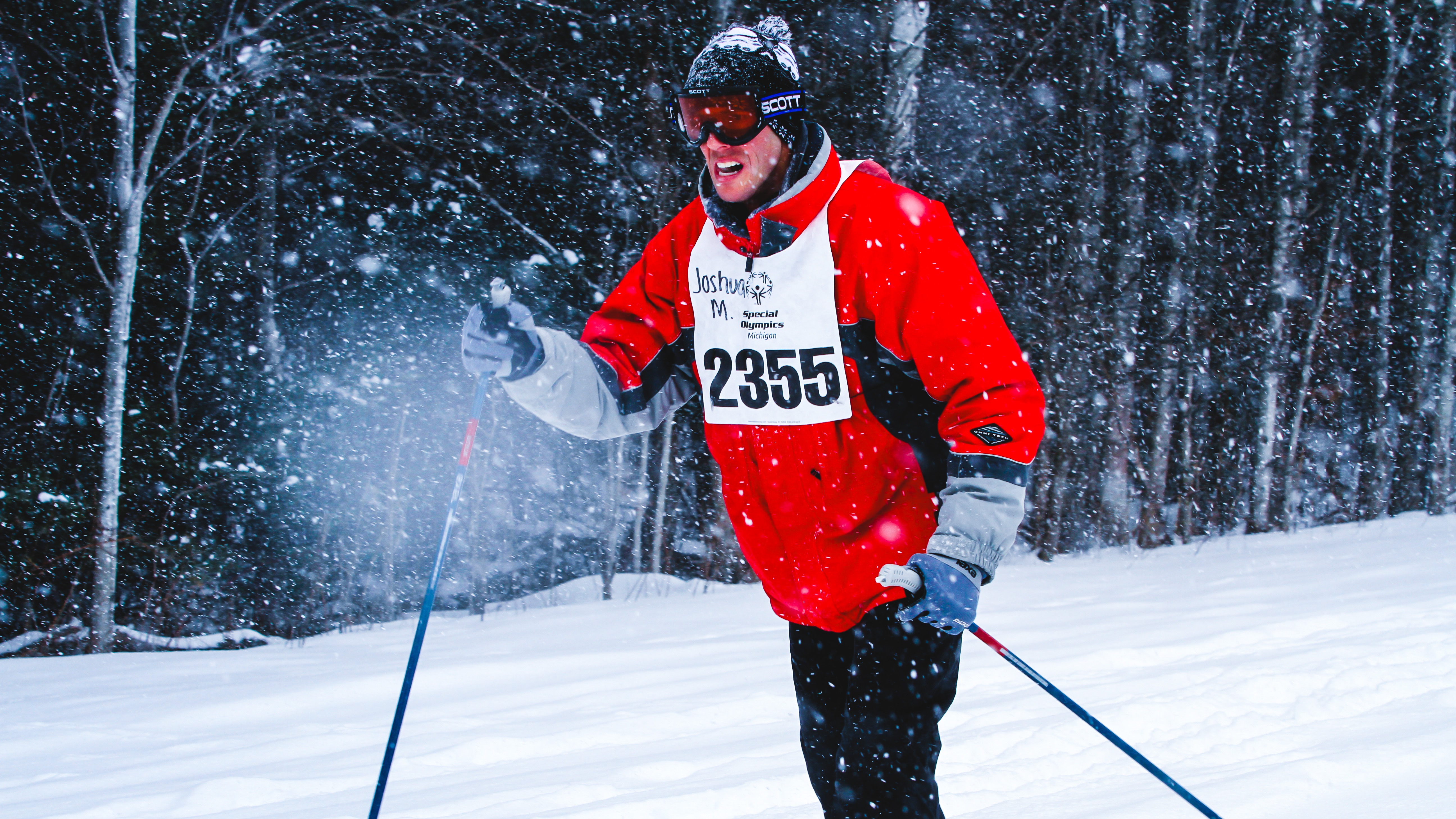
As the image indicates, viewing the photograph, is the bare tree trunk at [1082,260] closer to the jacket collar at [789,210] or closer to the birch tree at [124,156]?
the birch tree at [124,156]

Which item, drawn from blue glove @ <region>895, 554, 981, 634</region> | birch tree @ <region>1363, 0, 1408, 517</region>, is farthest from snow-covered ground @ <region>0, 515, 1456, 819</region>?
birch tree @ <region>1363, 0, 1408, 517</region>

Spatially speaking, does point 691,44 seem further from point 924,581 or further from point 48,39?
point 924,581

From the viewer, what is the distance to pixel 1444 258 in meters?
12.3

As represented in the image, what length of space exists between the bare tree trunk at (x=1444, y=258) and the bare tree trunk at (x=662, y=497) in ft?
35.3

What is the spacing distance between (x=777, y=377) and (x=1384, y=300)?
46.1ft

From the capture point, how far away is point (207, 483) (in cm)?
708

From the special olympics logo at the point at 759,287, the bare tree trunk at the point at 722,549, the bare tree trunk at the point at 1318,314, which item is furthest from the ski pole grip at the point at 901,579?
the bare tree trunk at the point at 1318,314

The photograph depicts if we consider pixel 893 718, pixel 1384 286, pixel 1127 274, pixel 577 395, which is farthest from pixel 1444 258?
pixel 577 395

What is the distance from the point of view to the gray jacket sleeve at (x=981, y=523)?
1.44 m

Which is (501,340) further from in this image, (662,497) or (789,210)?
(662,497)

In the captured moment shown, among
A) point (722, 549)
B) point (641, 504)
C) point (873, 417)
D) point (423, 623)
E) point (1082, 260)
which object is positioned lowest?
point (722, 549)

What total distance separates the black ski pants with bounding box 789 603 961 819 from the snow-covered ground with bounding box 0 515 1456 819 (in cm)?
117

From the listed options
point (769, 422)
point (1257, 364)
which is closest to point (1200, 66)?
point (1257, 364)

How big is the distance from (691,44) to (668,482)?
3.98 meters
